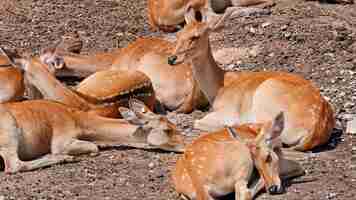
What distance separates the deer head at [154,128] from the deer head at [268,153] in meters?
1.28

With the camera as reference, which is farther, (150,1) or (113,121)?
(150,1)

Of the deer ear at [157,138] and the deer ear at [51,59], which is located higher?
the deer ear at [51,59]

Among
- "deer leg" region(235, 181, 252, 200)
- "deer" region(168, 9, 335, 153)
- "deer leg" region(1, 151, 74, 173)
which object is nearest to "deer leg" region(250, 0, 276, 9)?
"deer" region(168, 9, 335, 153)

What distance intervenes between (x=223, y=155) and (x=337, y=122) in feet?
8.07

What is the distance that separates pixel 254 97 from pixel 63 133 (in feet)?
5.34

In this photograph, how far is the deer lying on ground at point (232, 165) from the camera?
7.80 meters

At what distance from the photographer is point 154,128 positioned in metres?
9.47

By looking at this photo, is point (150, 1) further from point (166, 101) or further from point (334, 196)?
point (334, 196)

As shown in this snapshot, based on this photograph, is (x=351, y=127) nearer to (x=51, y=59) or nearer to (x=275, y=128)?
(x=275, y=128)

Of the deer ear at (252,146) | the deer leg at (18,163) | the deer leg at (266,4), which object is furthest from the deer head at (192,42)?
the deer leg at (266,4)

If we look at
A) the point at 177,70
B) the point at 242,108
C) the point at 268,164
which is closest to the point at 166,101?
the point at 177,70

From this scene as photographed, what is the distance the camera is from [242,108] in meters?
9.98

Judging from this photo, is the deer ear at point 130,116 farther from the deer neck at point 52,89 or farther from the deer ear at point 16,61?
the deer ear at point 16,61

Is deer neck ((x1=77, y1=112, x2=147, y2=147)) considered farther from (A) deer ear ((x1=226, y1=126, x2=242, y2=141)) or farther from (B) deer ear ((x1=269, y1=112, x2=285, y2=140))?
(B) deer ear ((x1=269, y1=112, x2=285, y2=140))
